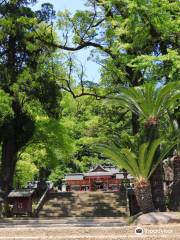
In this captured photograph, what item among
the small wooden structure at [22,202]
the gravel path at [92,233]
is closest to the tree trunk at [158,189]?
the gravel path at [92,233]

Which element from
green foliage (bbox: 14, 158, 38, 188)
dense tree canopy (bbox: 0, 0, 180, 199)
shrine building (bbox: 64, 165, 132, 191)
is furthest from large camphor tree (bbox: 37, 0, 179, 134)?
shrine building (bbox: 64, 165, 132, 191)

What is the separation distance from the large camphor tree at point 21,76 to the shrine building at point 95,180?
57.2 ft

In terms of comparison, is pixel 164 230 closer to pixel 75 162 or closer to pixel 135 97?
pixel 135 97

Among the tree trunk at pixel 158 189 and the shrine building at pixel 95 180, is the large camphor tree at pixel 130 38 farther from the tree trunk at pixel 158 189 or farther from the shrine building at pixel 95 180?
the shrine building at pixel 95 180

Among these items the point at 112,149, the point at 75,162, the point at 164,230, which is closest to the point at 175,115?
the point at 112,149

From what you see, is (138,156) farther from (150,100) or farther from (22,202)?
(22,202)

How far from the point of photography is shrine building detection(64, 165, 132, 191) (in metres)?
43.6

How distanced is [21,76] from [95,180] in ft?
78.7

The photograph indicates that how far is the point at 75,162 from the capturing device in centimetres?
4675

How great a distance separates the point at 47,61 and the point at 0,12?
4.21m

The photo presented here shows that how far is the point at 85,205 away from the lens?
26.8 m

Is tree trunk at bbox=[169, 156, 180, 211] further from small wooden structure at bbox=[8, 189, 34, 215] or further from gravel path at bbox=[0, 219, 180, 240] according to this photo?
small wooden structure at bbox=[8, 189, 34, 215]

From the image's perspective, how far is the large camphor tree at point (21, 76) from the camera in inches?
934

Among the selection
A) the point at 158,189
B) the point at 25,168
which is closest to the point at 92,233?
the point at 158,189
